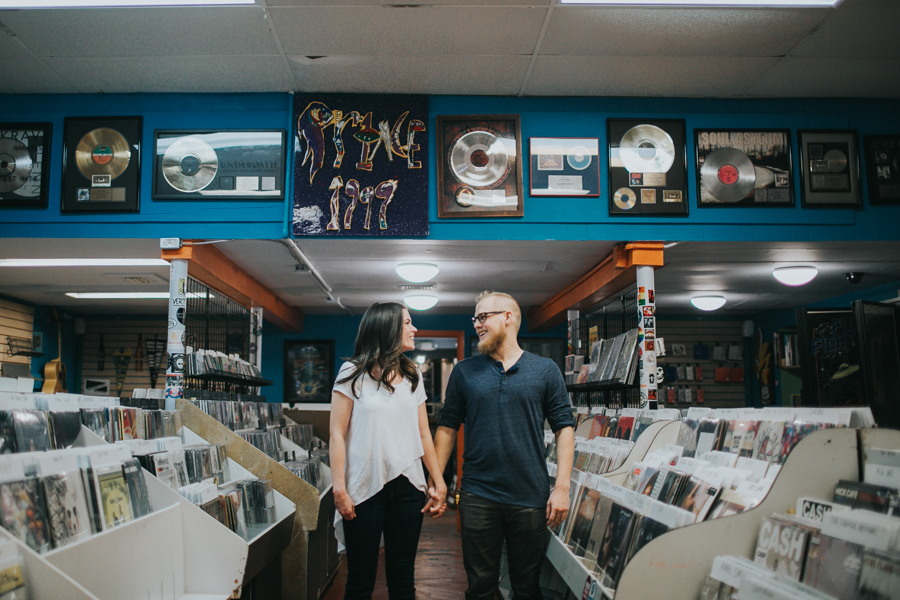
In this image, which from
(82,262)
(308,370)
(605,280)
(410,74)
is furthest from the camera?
(308,370)

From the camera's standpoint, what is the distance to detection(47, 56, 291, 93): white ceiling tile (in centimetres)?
444

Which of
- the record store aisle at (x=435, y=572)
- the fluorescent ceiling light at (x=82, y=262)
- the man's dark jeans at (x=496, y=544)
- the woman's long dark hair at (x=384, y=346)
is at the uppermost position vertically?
the fluorescent ceiling light at (x=82, y=262)

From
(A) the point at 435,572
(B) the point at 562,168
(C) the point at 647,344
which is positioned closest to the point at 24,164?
(B) the point at 562,168

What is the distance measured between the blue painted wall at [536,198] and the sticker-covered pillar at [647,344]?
1.45 feet

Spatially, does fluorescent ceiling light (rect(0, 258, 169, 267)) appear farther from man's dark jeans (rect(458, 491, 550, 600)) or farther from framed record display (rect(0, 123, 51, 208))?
man's dark jeans (rect(458, 491, 550, 600))

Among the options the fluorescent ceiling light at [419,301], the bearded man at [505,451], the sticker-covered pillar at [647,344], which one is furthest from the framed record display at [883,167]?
the fluorescent ceiling light at [419,301]

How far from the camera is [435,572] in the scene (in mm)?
4871

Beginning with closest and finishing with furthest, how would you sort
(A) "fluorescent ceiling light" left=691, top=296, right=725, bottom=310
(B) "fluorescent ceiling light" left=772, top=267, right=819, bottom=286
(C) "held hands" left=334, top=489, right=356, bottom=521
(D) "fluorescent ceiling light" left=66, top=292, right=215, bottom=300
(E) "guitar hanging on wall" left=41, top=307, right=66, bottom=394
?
(C) "held hands" left=334, top=489, right=356, bottom=521 → (B) "fluorescent ceiling light" left=772, top=267, right=819, bottom=286 → (A) "fluorescent ceiling light" left=691, top=296, right=725, bottom=310 → (D) "fluorescent ceiling light" left=66, top=292, right=215, bottom=300 → (E) "guitar hanging on wall" left=41, top=307, right=66, bottom=394

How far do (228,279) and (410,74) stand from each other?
2.48 metres

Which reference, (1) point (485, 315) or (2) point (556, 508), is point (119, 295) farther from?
(2) point (556, 508)

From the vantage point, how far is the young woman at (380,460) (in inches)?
95.1

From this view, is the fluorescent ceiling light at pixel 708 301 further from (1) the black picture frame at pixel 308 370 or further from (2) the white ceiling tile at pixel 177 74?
(2) the white ceiling tile at pixel 177 74

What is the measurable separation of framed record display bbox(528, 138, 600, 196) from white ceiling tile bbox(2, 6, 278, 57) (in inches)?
80.6

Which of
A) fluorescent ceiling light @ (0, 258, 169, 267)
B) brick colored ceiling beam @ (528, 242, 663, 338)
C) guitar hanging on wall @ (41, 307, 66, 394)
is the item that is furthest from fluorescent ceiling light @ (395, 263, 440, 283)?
guitar hanging on wall @ (41, 307, 66, 394)
